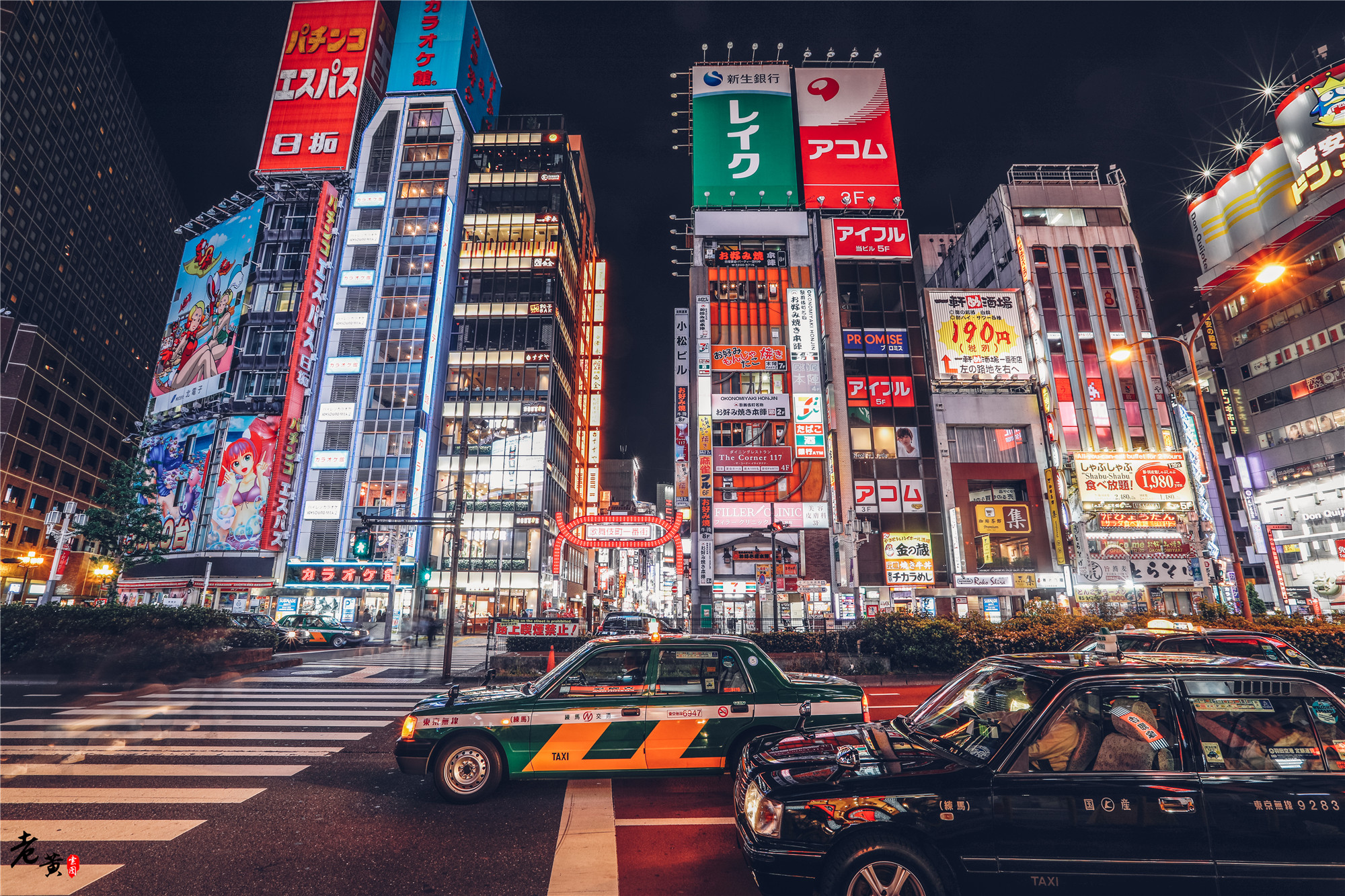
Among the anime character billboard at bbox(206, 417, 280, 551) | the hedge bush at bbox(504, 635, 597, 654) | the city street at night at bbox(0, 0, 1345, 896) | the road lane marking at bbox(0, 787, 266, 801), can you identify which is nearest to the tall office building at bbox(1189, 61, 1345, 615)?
the city street at night at bbox(0, 0, 1345, 896)

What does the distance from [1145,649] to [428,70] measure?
7779 cm

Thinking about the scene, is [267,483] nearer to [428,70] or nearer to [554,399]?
[554,399]

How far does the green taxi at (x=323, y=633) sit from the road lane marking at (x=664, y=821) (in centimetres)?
2439

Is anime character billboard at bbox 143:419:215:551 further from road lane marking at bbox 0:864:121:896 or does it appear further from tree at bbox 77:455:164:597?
road lane marking at bbox 0:864:121:896

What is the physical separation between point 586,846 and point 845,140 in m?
37.6

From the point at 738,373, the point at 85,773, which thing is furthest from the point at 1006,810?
the point at 738,373

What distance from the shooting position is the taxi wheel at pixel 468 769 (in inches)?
249

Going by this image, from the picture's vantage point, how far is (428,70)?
63250 millimetres

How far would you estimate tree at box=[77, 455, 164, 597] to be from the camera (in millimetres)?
36312

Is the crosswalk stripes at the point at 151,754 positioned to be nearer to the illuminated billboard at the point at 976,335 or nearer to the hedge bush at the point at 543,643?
the hedge bush at the point at 543,643

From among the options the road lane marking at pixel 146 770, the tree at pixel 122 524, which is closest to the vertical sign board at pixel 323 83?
the tree at pixel 122 524

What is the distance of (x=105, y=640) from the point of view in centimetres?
1498

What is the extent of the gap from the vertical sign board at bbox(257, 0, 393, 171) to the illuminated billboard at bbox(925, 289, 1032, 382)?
187 ft

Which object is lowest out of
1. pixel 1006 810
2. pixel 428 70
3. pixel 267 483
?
pixel 1006 810
